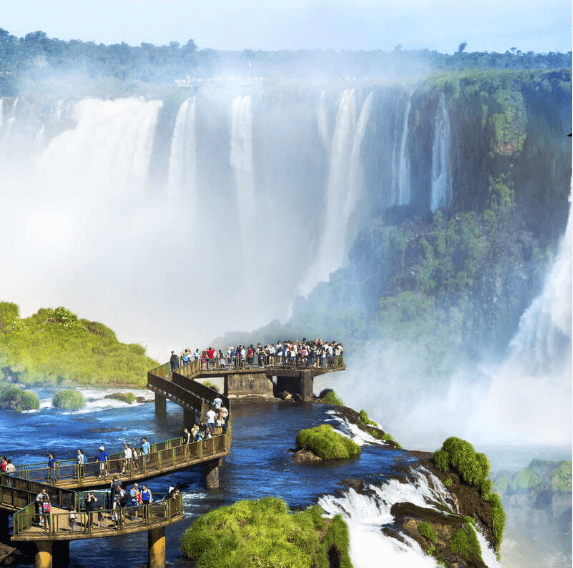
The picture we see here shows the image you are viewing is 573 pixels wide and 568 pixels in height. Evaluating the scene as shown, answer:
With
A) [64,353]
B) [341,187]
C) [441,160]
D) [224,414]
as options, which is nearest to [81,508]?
[224,414]

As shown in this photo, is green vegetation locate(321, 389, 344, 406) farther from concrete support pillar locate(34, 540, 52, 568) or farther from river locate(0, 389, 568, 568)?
concrete support pillar locate(34, 540, 52, 568)

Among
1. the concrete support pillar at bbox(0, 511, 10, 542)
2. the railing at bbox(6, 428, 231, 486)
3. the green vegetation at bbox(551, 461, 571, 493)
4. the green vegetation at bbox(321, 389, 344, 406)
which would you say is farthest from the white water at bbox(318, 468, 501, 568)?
the green vegetation at bbox(551, 461, 571, 493)

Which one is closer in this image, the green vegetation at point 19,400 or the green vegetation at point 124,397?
the green vegetation at point 19,400

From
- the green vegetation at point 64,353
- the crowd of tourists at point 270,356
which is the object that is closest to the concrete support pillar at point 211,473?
the crowd of tourists at point 270,356

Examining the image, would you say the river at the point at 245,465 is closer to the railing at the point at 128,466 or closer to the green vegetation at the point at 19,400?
the green vegetation at the point at 19,400

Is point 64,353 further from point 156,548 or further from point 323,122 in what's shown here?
point 156,548

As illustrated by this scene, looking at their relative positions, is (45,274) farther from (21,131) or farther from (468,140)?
(468,140)

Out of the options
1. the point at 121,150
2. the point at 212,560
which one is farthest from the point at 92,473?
the point at 121,150
